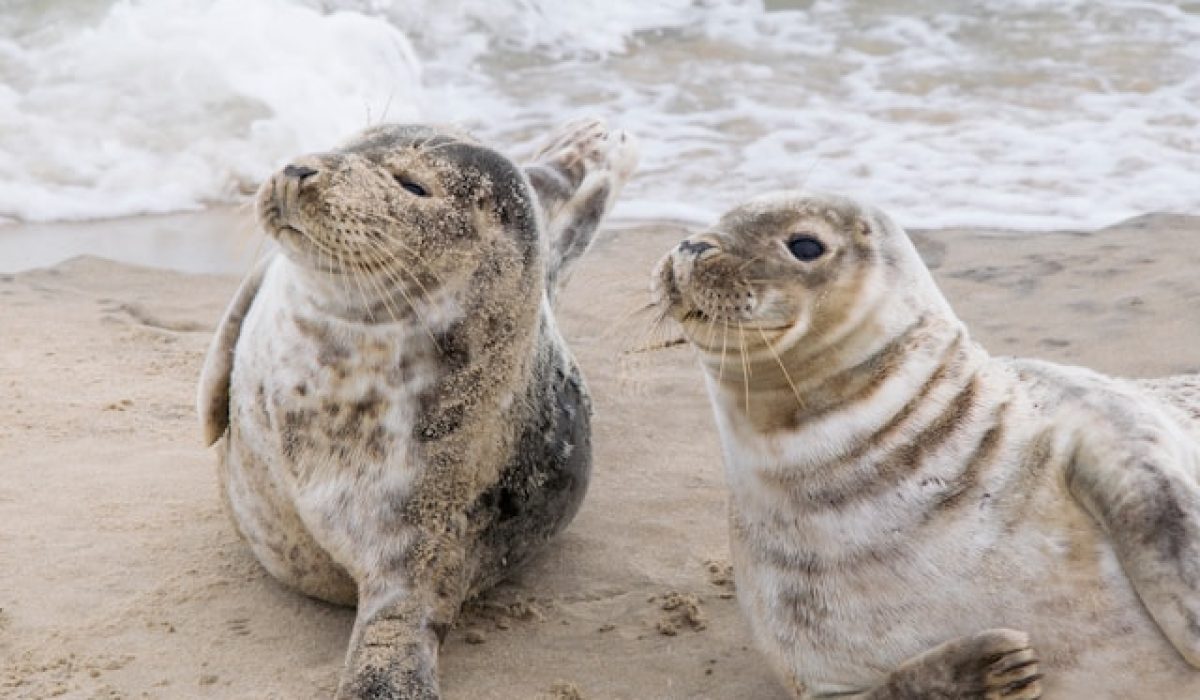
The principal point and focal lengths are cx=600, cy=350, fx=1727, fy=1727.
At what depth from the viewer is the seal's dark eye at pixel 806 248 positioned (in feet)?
10.4

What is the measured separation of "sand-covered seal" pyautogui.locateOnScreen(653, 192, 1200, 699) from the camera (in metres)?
2.99

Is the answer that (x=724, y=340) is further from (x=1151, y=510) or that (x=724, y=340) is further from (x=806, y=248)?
(x=1151, y=510)

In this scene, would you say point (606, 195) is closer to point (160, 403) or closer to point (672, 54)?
point (160, 403)

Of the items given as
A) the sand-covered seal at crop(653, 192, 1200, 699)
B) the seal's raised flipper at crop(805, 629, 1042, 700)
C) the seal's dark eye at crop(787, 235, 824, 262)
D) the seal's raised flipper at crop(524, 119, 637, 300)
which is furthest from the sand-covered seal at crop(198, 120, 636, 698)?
the seal's raised flipper at crop(524, 119, 637, 300)

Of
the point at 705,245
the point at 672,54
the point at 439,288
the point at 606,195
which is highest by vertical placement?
the point at 705,245

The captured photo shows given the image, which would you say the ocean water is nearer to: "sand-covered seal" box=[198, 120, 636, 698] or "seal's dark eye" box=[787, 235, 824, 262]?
"sand-covered seal" box=[198, 120, 636, 698]

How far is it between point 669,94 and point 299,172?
7185 millimetres

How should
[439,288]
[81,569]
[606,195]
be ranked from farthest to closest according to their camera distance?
1. [606,195]
2. [81,569]
3. [439,288]

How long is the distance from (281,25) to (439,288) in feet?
25.1

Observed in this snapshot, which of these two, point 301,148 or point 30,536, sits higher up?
point 30,536

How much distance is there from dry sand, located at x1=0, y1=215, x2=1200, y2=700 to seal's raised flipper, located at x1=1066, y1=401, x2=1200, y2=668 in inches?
34.7

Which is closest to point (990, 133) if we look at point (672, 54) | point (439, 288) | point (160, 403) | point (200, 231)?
point (672, 54)

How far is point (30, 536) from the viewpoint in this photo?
426cm

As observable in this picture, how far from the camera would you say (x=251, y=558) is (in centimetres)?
428
